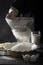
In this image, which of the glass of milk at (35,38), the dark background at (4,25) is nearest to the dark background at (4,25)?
the dark background at (4,25)

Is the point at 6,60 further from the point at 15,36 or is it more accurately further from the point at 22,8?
the point at 22,8

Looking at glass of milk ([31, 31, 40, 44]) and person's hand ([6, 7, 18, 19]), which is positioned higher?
person's hand ([6, 7, 18, 19])

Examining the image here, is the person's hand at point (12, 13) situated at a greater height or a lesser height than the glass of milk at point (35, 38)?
greater

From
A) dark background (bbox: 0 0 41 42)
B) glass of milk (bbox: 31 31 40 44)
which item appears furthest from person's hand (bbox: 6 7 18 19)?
glass of milk (bbox: 31 31 40 44)

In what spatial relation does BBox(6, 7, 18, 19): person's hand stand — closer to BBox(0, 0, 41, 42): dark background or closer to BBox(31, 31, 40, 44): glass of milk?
BBox(0, 0, 41, 42): dark background

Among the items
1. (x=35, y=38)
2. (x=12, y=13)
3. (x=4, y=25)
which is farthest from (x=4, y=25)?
(x=35, y=38)

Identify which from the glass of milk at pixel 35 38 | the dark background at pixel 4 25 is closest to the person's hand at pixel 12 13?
the dark background at pixel 4 25

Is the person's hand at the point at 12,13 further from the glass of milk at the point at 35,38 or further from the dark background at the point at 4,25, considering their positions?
the glass of milk at the point at 35,38

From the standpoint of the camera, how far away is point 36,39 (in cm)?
127

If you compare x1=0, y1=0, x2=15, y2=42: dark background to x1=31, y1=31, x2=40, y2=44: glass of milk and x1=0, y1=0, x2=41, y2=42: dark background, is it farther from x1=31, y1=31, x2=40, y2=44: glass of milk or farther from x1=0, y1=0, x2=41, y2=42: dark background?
x1=31, y1=31, x2=40, y2=44: glass of milk

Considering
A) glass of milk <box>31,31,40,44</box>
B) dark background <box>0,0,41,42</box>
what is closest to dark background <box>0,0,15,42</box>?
dark background <box>0,0,41,42</box>

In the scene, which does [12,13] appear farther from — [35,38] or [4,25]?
[35,38]

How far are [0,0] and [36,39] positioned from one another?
34 centimetres

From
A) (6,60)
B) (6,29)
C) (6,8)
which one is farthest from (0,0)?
(6,60)
